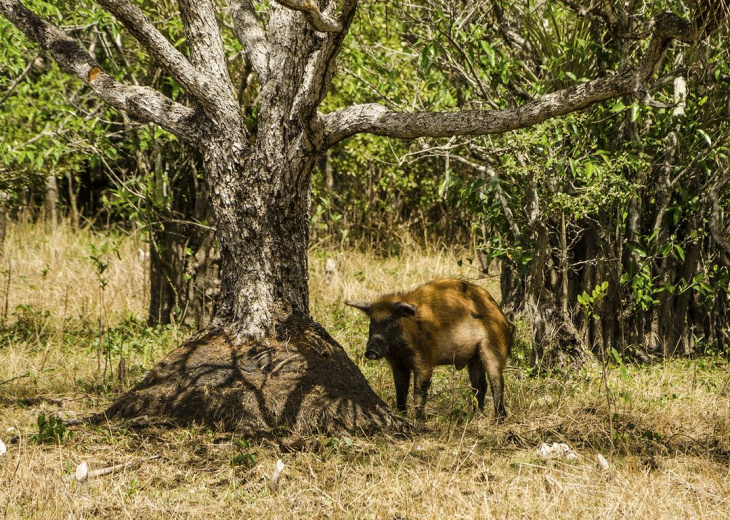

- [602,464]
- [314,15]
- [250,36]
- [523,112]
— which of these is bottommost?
[602,464]

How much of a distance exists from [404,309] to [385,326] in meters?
0.23

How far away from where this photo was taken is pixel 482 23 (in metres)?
9.02

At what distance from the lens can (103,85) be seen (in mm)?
6273

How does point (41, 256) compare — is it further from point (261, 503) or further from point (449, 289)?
point (261, 503)

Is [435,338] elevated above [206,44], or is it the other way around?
[206,44]

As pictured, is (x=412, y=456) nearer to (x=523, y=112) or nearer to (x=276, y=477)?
(x=276, y=477)

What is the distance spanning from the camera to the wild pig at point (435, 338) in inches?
269

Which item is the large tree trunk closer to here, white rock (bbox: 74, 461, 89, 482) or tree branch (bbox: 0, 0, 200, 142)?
tree branch (bbox: 0, 0, 200, 142)

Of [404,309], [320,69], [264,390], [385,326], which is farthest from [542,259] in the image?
[320,69]

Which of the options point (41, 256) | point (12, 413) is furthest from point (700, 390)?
point (41, 256)

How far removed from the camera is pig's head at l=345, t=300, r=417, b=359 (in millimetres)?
6781

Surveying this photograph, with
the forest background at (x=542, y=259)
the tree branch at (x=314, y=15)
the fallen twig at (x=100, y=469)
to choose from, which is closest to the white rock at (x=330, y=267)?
the forest background at (x=542, y=259)

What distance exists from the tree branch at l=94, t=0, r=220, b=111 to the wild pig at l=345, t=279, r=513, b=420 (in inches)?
83.1

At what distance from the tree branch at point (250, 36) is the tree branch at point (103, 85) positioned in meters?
0.65
